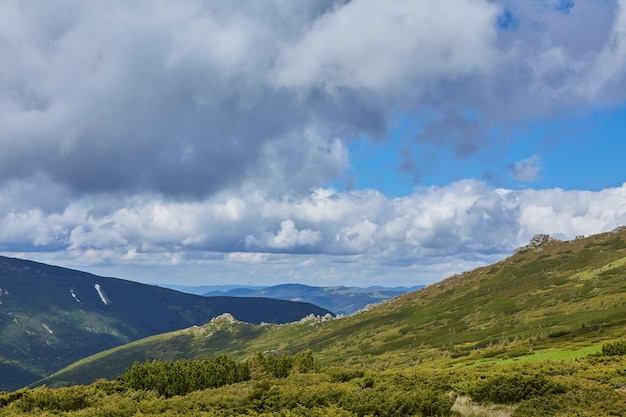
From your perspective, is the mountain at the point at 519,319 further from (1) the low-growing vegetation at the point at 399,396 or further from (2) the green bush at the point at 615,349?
(1) the low-growing vegetation at the point at 399,396

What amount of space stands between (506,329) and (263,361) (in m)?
79.3

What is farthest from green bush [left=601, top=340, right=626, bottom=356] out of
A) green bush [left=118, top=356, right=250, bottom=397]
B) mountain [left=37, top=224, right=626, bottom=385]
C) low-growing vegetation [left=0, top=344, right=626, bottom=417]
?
green bush [left=118, top=356, right=250, bottom=397]

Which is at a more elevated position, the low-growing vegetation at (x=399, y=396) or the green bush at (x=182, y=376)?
the low-growing vegetation at (x=399, y=396)

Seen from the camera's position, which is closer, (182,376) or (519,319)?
(182,376)

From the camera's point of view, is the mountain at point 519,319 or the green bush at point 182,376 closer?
the green bush at point 182,376

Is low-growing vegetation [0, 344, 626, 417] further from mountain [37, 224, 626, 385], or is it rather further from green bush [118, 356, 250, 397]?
mountain [37, 224, 626, 385]

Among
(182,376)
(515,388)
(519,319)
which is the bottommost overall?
(519,319)

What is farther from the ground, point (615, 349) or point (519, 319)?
point (615, 349)

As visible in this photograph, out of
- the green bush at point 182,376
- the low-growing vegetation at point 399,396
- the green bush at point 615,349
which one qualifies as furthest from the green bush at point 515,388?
the green bush at point 182,376

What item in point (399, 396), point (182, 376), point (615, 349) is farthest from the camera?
point (182, 376)

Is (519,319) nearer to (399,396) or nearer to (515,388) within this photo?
(515,388)

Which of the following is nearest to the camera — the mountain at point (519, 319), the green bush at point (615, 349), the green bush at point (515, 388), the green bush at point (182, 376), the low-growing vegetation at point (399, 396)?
the low-growing vegetation at point (399, 396)

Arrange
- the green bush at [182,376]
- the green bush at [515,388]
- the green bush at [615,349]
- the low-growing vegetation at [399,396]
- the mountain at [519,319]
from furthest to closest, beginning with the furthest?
the mountain at [519,319]
the green bush at [182,376]
the green bush at [615,349]
the green bush at [515,388]
the low-growing vegetation at [399,396]

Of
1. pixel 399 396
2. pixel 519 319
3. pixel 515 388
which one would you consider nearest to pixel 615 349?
pixel 515 388
